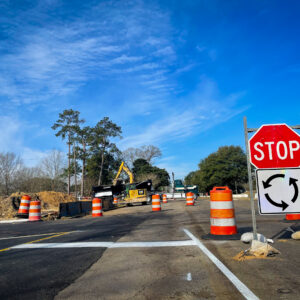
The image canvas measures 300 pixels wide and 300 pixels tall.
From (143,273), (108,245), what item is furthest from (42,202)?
(143,273)

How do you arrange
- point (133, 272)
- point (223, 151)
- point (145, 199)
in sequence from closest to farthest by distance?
point (133, 272)
point (145, 199)
point (223, 151)

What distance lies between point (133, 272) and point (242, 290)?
1616 millimetres

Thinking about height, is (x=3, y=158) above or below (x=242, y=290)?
above

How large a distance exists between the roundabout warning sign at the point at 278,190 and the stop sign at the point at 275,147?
0.24 m

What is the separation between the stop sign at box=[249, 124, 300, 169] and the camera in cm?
527

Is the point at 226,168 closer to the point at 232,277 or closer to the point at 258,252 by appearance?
the point at 258,252

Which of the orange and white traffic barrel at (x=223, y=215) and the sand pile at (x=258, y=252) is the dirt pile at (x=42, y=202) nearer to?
the orange and white traffic barrel at (x=223, y=215)

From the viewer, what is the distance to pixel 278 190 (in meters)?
5.08

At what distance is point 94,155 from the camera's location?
5684 centimetres

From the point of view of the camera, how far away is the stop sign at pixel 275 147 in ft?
17.3

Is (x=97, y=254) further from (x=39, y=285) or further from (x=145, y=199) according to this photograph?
(x=145, y=199)

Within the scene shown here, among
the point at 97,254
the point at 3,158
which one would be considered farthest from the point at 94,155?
the point at 97,254

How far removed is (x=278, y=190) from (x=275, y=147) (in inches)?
31.5

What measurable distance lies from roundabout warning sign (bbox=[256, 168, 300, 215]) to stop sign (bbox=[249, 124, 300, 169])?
24 cm
